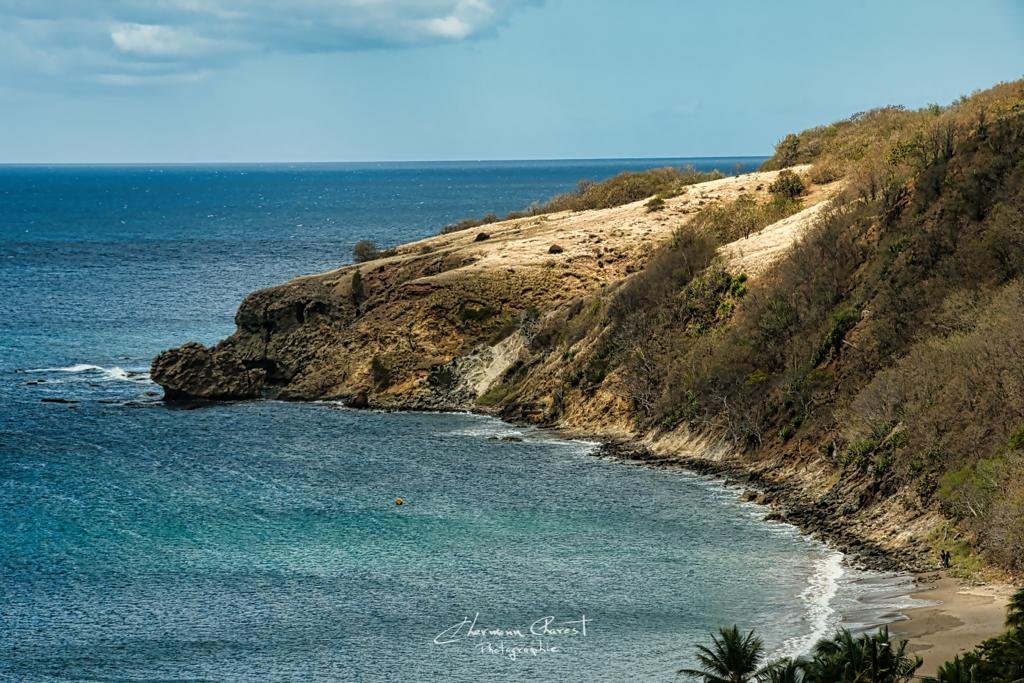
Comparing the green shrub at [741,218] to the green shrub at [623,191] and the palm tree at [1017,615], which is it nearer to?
the green shrub at [623,191]

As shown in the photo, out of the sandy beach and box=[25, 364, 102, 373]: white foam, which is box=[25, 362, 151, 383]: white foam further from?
the sandy beach

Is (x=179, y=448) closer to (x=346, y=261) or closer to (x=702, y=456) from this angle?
(x=702, y=456)

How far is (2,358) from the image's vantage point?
9562 cm

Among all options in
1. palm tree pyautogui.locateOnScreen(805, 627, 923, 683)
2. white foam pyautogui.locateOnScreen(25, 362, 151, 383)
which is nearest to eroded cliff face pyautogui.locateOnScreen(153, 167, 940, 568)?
white foam pyautogui.locateOnScreen(25, 362, 151, 383)

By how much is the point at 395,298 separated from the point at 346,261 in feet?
219

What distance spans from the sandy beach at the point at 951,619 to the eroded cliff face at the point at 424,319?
1361 inches

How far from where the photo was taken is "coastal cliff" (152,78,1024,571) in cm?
4969

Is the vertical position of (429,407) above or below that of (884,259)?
below

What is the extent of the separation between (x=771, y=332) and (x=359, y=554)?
2554 cm

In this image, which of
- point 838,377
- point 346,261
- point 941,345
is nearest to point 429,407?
point 838,377

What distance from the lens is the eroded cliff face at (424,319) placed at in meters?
80.0

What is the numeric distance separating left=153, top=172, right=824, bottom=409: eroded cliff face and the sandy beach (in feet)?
113

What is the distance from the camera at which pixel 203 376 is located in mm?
81000

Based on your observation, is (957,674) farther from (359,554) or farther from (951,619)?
(359,554)
